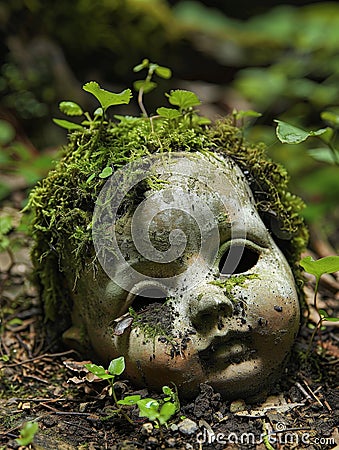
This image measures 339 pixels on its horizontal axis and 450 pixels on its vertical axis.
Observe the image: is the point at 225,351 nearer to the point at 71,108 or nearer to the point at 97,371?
the point at 97,371

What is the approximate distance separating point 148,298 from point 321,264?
2.39 ft

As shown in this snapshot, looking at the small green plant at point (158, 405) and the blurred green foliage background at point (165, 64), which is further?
the blurred green foliage background at point (165, 64)

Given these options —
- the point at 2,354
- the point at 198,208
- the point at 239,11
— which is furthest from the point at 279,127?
the point at 239,11

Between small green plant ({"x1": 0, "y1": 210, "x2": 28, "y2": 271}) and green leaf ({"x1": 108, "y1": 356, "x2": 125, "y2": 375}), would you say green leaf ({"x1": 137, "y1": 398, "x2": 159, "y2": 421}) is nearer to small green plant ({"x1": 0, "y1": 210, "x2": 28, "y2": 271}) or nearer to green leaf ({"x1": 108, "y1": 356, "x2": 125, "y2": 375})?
green leaf ({"x1": 108, "y1": 356, "x2": 125, "y2": 375})

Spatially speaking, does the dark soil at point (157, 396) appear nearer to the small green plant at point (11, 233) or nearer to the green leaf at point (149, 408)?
the green leaf at point (149, 408)

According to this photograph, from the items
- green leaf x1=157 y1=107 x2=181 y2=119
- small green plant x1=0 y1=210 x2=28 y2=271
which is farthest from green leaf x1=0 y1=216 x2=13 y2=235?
green leaf x1=157 y1=107 x2=181 y2=119

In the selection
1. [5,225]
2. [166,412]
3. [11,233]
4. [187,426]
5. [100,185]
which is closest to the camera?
[166,412]

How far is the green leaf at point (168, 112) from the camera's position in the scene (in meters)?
2.18

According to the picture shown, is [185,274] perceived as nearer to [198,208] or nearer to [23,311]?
[198,208]

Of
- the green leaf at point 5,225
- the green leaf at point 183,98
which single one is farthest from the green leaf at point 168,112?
the green leaf at point 5,225

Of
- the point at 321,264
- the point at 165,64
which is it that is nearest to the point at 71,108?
the point at 321,264

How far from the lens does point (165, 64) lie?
5.26 metres

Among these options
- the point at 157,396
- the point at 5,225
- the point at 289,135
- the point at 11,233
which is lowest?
the point at 11,233

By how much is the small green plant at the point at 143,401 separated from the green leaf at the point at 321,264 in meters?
0.73
